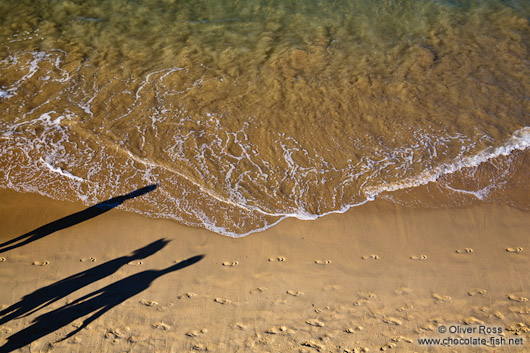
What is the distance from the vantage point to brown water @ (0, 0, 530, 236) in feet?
25.4

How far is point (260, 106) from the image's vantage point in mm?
9305

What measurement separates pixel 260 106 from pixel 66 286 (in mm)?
5346

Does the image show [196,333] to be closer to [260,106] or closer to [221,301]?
[221,301]

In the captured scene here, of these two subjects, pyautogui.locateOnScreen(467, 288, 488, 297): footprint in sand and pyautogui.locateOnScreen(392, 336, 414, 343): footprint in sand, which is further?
pyautogui.locateOnScreen(467, 288, 488, 297): footprint in sand

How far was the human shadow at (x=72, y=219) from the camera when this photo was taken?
21.9 ft

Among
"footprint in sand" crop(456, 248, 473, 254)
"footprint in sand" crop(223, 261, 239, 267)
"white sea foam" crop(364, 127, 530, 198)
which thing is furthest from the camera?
"white sea foam" crop(364, 127, 530, 198)

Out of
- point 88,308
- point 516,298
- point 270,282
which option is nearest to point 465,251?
point 516,298

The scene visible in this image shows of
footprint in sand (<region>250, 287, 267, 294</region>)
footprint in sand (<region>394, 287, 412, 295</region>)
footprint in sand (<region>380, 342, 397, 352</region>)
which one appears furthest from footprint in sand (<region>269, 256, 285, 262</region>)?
footprint in sand (<region>380, 342, 397, 352</region>)

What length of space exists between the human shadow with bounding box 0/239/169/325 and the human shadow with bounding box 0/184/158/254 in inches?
41.1

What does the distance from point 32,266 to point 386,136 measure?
7.03m

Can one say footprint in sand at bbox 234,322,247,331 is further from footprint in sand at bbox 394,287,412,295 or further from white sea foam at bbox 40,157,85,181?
white sea foam at bbox 40,157,85,181

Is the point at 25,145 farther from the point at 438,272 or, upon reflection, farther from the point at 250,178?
the point at 438,272

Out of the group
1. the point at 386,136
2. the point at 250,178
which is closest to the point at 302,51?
the point at 386,136

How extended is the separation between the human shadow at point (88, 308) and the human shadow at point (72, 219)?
1.48m
